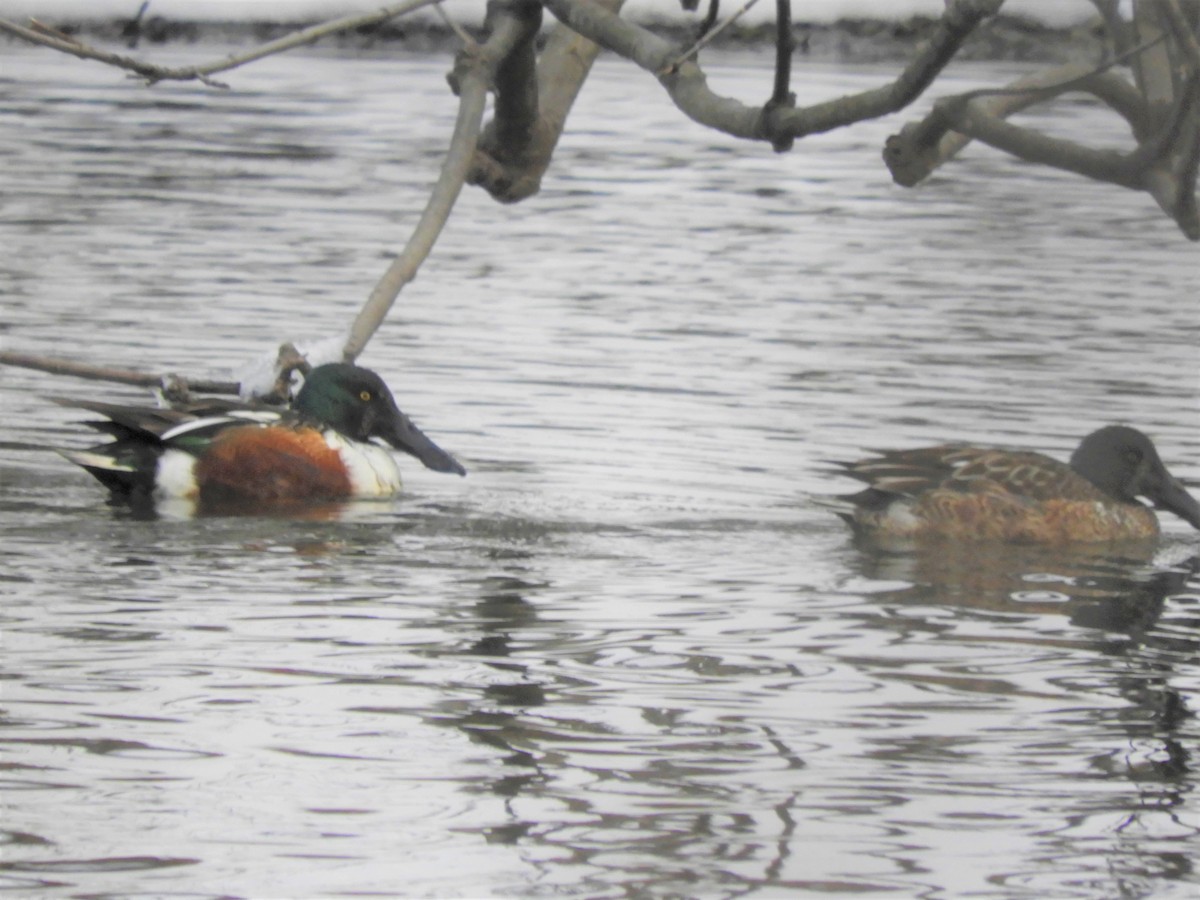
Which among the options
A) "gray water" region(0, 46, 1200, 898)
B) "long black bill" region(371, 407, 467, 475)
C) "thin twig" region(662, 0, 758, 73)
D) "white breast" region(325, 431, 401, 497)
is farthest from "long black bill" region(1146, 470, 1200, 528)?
"thin twig" region(662, 0, 758, 73)

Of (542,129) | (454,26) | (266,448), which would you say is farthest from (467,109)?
(266,448)

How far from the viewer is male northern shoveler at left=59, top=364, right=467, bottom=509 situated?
32.2 ft

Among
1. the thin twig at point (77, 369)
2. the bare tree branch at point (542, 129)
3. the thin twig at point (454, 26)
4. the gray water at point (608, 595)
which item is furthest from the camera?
the thin twig at point (77, 369)

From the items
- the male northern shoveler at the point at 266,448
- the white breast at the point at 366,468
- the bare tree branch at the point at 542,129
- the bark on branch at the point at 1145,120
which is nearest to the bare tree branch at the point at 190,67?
the bark on branch at the point at 1145,120

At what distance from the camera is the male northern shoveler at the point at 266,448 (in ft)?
32.2

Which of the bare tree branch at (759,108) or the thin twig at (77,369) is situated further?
the thin twig at (77,369)

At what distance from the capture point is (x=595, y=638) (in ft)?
24.2

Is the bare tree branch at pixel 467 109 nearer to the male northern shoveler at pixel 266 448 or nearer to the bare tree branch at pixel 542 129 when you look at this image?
the bare tree branch at pixel 542 129

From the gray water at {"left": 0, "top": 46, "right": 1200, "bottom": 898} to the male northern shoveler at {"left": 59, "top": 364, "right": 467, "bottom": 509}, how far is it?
0.20 metres

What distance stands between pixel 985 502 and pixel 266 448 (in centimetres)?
282

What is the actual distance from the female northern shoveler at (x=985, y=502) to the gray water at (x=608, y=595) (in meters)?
0.21

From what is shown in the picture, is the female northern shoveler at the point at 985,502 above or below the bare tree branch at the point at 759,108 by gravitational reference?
below

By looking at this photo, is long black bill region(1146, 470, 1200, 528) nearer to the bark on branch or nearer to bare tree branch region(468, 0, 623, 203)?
bare tree branch region(468, 0, 623, 203)

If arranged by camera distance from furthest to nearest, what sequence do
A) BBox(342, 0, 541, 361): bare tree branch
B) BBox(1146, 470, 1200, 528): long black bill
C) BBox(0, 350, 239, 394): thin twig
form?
BBox(1146, 470, 1200, 528): long black bill < BBox(0, 350, 239, 394): thin twig < BBox(342, 0, 541, 361): bare tree branch
